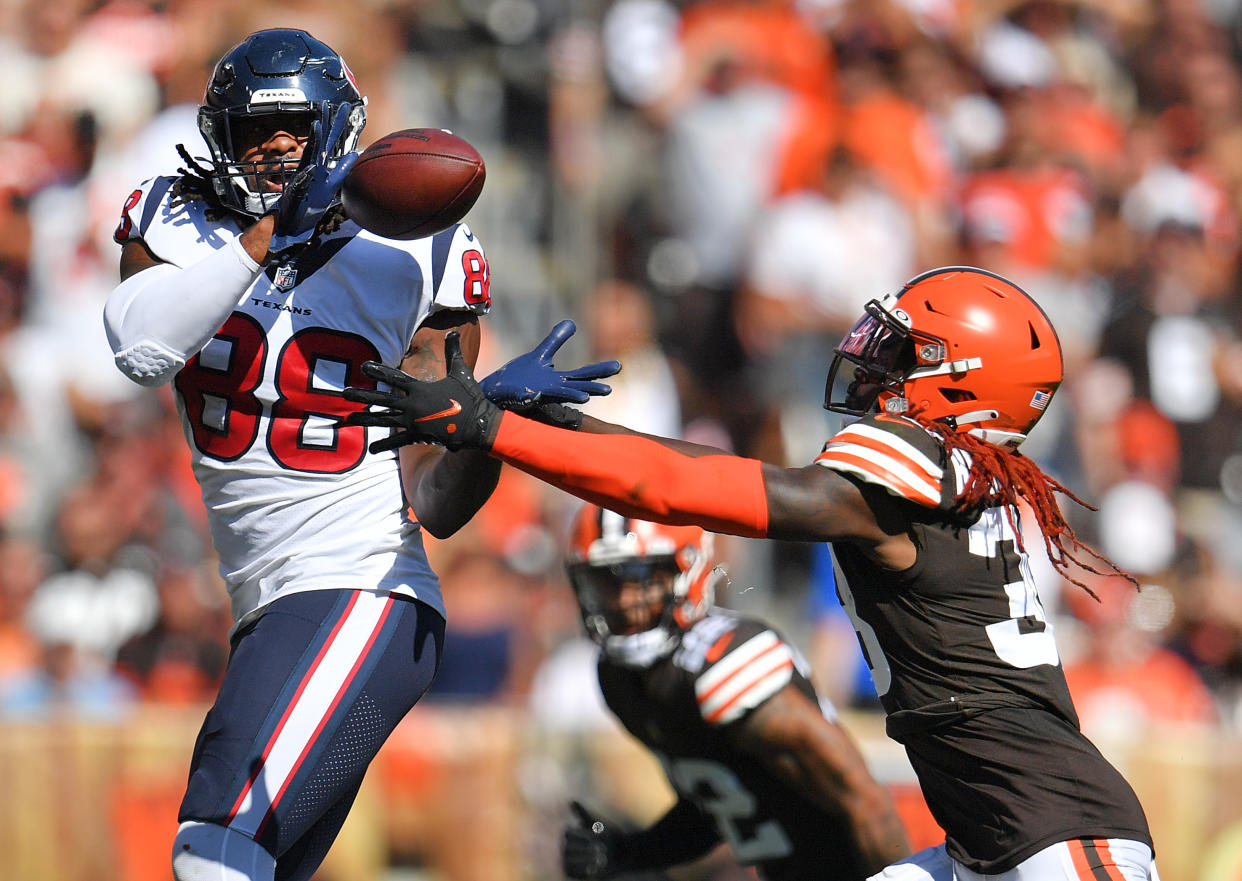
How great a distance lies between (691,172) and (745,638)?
3.72 metres

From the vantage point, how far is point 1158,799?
583 cm

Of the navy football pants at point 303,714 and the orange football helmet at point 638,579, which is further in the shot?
the orange football helmet at point 638,579

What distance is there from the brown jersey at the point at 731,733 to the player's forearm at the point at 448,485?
1060 millimetres

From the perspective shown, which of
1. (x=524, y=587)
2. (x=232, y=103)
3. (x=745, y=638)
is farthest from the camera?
(x=524, y=587)

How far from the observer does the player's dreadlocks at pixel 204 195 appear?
10.5 feet

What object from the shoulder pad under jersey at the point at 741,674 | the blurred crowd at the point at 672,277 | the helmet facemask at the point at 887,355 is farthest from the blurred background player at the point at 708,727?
the blurred crowd at the point at 672,277

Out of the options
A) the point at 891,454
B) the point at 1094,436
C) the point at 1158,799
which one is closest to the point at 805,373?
the point at 1094,436

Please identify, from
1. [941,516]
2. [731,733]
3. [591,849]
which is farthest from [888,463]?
[591,849]

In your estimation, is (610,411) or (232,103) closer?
(232,103)

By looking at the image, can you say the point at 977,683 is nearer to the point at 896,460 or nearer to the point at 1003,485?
the point at 1003,485

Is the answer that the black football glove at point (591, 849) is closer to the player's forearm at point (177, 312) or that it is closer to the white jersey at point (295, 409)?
the white jersey at point (295, 409)

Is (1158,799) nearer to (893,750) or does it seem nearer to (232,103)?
(893,750)

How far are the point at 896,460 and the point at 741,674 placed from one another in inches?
46.6

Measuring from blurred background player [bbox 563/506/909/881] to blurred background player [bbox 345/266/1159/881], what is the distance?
1.91 ft
